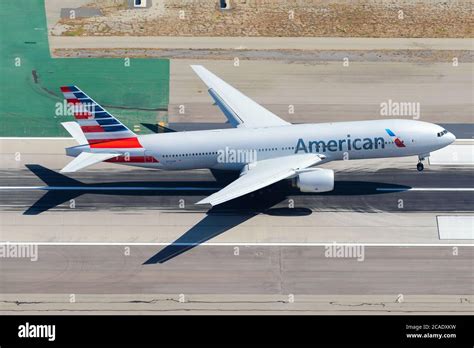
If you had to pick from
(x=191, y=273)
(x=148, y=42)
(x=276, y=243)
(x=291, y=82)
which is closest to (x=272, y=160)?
(x=276, y=243)

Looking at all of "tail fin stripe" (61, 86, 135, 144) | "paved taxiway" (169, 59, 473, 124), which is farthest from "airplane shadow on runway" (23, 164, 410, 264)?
"paved taxiway" (169, 59, 473, 124)

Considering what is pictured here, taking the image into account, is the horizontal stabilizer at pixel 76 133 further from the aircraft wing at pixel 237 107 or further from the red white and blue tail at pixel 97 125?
the aircraft wing at pixel 237 107

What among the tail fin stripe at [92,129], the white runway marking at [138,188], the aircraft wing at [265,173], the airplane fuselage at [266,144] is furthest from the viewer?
the white runway marking at [138,188]

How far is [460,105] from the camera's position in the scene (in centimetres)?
8312

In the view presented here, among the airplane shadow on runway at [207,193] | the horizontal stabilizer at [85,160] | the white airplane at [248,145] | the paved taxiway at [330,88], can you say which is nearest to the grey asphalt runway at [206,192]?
the airplane shadow on runway at [207,193]

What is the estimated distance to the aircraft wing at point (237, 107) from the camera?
7519cm

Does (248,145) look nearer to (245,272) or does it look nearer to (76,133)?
(245,272)

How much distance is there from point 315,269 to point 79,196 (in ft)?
65.5

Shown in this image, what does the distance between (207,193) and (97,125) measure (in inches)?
390

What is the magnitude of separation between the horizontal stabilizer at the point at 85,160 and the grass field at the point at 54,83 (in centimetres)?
1062

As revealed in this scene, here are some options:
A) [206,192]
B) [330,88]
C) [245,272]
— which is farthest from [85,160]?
[330,88]

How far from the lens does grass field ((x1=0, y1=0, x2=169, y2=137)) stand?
81500mm

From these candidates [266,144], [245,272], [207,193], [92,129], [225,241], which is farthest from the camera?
[207,193]

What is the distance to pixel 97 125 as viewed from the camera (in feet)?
229
